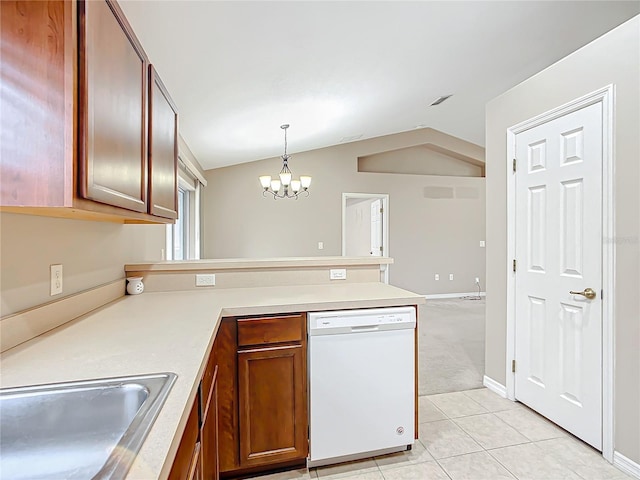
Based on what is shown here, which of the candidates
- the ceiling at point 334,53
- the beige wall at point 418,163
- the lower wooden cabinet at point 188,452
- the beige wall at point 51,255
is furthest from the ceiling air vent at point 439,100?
the lower wooden cabinet at point 188,452

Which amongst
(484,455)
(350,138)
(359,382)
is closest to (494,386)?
(484,455)

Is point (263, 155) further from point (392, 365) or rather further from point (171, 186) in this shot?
point (392, 365)

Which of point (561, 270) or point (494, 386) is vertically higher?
point (561, 270)

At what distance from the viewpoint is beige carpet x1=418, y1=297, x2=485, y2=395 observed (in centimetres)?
299

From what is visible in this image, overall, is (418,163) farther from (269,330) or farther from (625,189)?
(269,330)

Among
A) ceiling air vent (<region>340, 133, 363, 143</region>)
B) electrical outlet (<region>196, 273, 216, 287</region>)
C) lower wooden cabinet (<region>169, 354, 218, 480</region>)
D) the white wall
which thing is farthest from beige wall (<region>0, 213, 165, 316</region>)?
the white wall

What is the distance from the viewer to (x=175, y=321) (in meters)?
1.49

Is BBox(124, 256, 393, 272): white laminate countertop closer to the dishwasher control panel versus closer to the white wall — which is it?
the dishwasher control panel

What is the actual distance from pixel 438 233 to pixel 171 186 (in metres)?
5.99

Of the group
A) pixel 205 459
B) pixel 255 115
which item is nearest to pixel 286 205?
pixel 255 115

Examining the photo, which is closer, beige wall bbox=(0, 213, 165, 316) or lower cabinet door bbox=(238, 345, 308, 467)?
beige wall bbox=(0, 213, 165, 316)

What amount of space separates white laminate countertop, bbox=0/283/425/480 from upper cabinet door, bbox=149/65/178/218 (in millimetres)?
483

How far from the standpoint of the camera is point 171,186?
1968mm

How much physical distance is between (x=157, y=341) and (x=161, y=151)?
0.94 m
